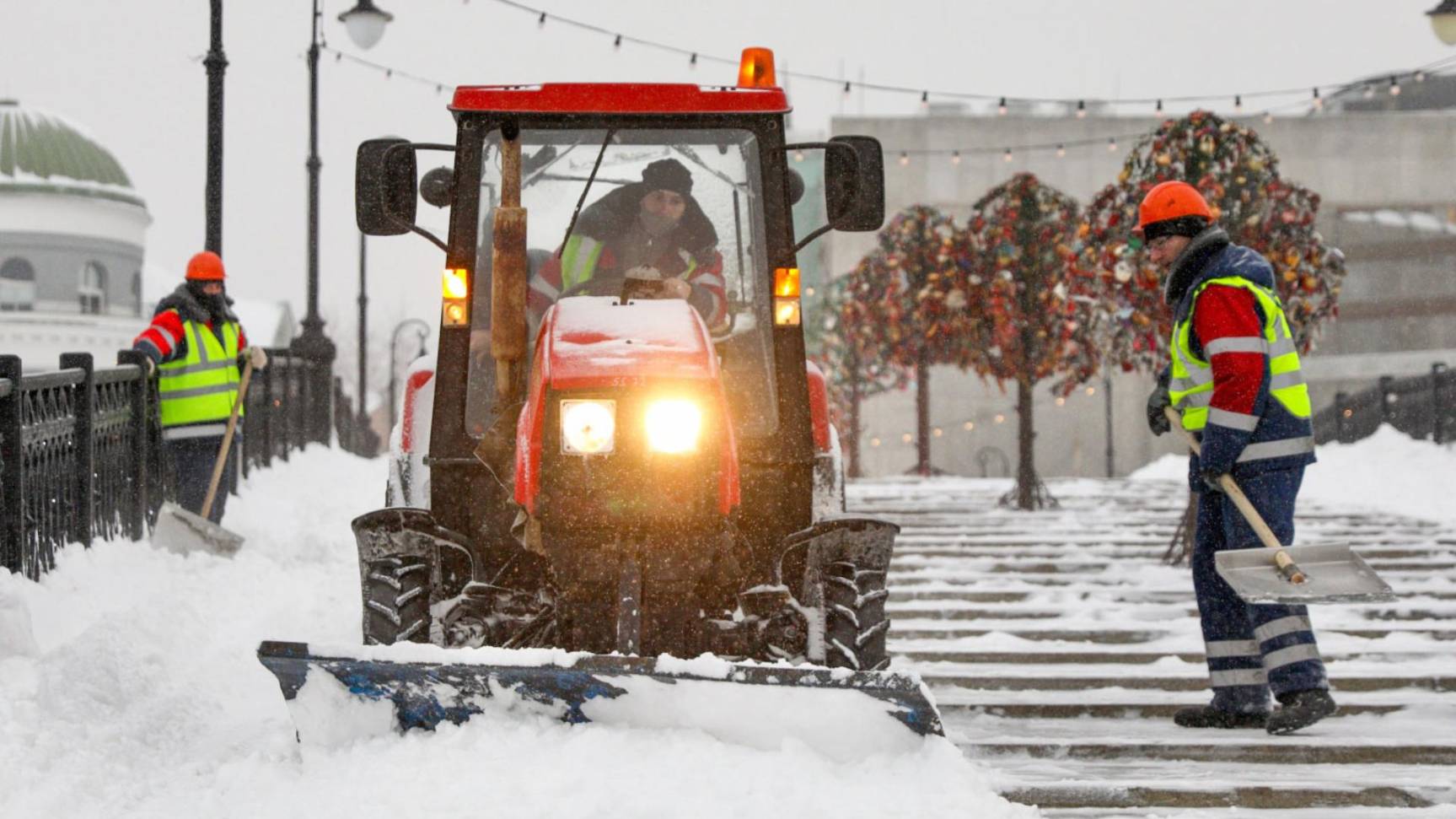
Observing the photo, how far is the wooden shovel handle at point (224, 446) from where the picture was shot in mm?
10031

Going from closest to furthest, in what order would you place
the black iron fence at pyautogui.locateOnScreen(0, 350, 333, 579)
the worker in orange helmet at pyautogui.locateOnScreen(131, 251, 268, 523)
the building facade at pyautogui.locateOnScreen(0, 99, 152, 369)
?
the black iron fence at pyautogui.locateOnScreen(0, 350, 333, 579) → the worker in orange helmet at pyautogui.locateOnScreen(131, 251, 268, 523) → the building facade at pyautogui.locateOnScreen(0, 99, 152, 369)

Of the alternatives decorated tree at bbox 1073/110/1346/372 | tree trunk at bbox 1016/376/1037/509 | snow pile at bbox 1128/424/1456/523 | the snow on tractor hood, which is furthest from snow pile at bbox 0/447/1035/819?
snow pile at bbox 1128/424/1456/523

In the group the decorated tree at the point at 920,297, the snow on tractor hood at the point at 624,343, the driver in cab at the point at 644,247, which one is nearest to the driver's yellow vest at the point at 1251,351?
the driver in cab at the point at 644,247

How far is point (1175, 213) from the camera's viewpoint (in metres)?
6.42

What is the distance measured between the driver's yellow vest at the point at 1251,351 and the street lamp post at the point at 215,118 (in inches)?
359

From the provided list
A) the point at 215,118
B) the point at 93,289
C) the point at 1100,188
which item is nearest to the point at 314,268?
the point at 215,118

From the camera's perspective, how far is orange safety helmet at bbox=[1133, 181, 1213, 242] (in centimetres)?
642

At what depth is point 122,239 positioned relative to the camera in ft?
217

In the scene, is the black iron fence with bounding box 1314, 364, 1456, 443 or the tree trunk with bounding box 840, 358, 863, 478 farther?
the tree trunk with bounding box 840, 358, 863, 478

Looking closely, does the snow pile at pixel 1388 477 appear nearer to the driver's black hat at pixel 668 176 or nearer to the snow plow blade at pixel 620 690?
the driver's black hat at pixel 668 176

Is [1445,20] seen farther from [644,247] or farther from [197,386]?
[644,247]

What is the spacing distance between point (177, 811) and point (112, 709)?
1.16 metres

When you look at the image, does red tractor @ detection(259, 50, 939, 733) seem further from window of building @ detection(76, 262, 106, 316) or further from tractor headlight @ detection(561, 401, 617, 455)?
window of building @ detection(76, 262, 106, 316)

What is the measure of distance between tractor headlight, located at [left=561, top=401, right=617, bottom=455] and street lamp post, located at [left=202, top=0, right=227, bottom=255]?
30.9 ft
